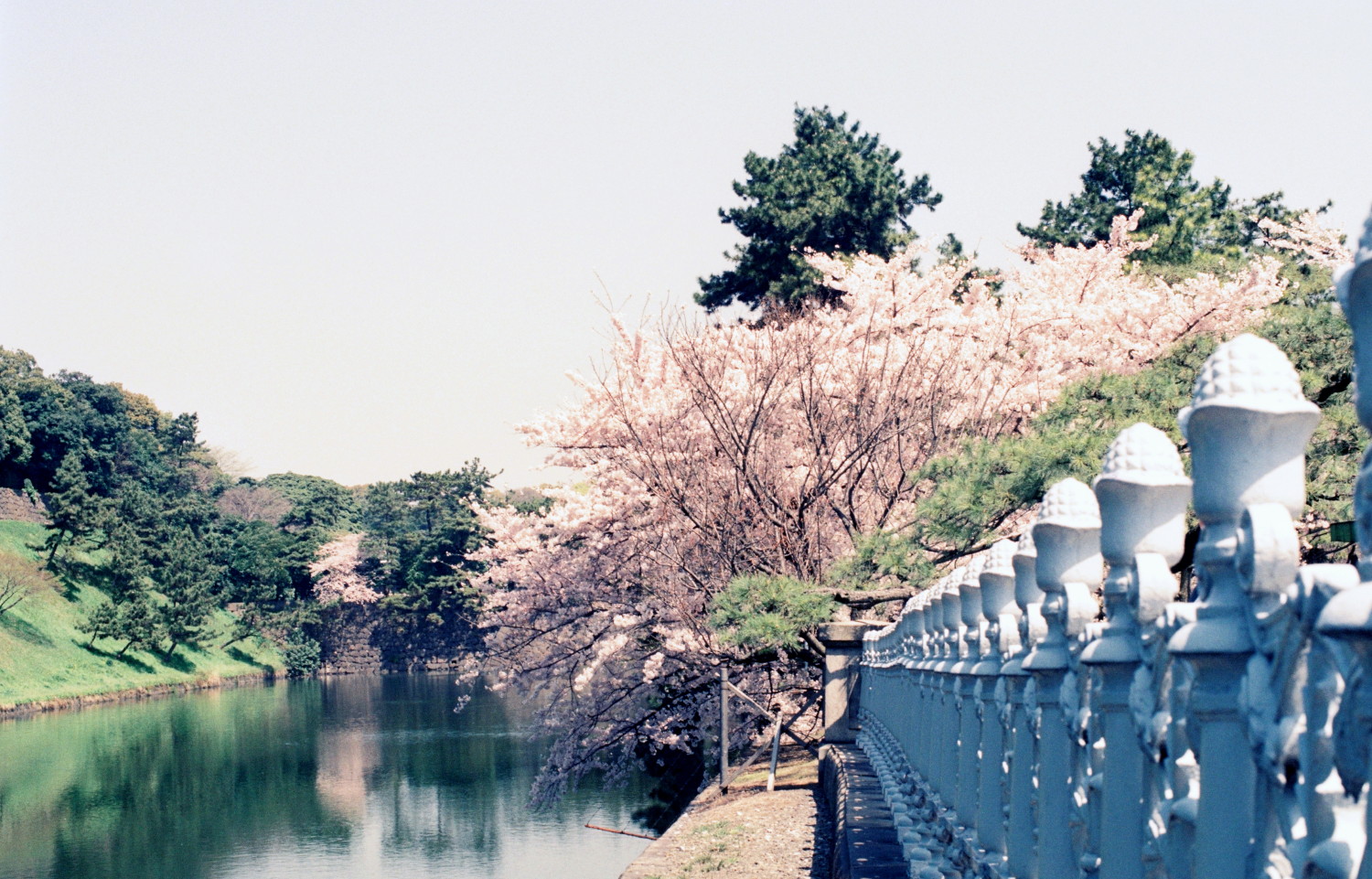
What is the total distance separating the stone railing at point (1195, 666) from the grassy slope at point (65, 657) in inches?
1722

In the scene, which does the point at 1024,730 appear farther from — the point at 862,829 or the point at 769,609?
the point at 769,609

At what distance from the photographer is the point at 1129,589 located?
2109 mm

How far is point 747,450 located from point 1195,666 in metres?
13.1

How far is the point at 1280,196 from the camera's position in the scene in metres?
33.1

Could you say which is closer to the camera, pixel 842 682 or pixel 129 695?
pixel 842 682

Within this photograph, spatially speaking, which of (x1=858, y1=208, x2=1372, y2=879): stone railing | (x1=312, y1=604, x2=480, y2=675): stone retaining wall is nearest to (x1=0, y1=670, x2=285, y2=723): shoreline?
(x1=312, y1=604, x2=480, y2=675): stone retaining wall

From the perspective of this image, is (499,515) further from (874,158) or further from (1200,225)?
(1200,225)

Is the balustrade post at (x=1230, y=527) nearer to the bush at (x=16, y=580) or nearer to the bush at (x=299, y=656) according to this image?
the bush at (x=16, y=580)

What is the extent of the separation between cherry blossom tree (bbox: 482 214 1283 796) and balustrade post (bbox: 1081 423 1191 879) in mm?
11710

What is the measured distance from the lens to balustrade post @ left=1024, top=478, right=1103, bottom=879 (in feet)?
8.71

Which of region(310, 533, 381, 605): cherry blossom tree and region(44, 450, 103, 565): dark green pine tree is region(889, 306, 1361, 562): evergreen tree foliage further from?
region(310, 533, 381, 605): cherry blossom tree

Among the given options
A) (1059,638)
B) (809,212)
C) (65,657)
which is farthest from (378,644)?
(1059,638)

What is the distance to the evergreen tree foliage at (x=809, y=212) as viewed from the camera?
100 feet

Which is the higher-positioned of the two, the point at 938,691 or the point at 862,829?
the point at 938,691
